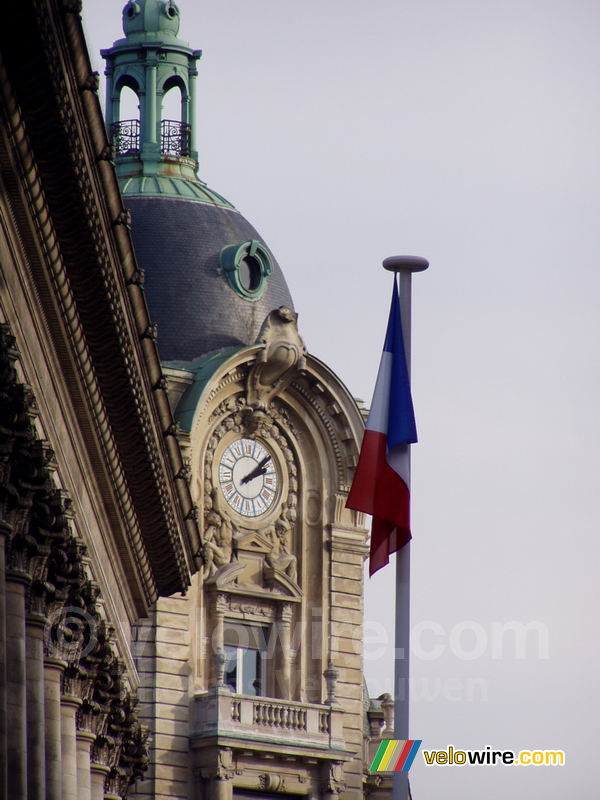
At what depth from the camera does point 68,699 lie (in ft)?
150

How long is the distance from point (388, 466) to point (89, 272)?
4.74m

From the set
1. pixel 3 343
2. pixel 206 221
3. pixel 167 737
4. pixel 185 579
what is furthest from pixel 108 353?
pixel 206 221

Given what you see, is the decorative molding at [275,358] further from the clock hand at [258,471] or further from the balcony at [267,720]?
the balcony at [267,720]

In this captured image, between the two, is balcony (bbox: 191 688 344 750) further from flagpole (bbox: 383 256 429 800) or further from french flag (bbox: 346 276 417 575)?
flagpole (bbox: 383 256 429 800)

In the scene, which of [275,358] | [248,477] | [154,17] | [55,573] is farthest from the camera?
[154,17]

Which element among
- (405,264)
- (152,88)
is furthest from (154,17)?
(405,264)

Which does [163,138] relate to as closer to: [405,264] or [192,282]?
[192,282]

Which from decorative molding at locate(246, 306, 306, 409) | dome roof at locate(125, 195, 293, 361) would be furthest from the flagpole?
dome roof at locate(125, 195, 293, 361)

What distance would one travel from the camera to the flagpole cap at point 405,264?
4147 centimetres

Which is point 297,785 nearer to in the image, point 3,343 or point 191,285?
point 191,285

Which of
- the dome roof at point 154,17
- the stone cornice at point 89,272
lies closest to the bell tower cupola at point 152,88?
the dome roof at point 154,17

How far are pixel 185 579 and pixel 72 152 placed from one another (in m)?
22.3

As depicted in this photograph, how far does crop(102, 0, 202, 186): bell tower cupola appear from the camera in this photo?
8519 centimetres

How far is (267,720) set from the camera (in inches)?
3145
